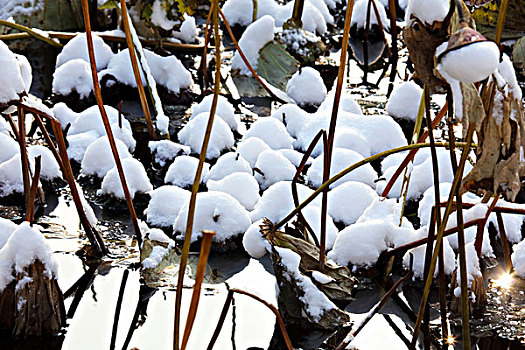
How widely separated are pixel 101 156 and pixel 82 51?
0.75 meters

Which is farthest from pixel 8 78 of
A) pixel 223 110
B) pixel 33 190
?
pixel 223 110

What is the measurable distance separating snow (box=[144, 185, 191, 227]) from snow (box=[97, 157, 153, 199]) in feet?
0.36

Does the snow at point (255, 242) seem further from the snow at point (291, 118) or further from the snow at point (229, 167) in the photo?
the snow at point (291, 118)

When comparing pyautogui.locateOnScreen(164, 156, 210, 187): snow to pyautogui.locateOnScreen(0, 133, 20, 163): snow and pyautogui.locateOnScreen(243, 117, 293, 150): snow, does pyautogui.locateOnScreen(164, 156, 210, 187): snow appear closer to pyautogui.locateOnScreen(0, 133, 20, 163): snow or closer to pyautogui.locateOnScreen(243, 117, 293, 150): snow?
pyautogui.locateOnScreen(243, 117, 293, 150): snow

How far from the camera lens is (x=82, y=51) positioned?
2.50 metres

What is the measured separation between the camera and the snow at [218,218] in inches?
59.9

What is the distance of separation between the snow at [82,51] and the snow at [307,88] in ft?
2.05

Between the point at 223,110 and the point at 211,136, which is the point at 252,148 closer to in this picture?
the point at 211,136

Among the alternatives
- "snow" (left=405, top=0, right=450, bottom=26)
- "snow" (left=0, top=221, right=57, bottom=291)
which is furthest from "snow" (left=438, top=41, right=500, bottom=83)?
"snow" (left=0, top=221, right=57, bottom=291)

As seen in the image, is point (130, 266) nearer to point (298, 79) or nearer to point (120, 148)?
point (120, 148)

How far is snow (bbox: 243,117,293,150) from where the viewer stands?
2.07 metres

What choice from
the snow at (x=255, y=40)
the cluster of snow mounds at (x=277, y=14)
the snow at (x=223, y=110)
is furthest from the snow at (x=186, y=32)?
the snow at (x=223, y=110)

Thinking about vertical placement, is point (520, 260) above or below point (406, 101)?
below

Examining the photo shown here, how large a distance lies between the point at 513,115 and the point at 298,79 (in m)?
1.65
